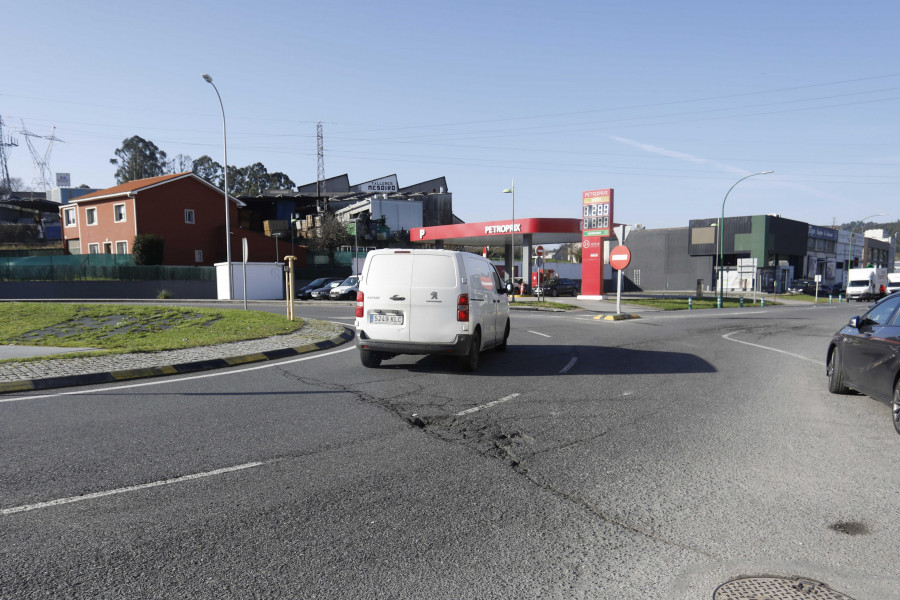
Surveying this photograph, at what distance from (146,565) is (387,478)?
1805mm

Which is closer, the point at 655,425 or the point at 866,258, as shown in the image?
the point at 655,425

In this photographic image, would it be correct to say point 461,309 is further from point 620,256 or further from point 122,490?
point 620,256

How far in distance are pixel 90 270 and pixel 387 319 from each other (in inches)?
1489

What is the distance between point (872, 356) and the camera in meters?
6.84

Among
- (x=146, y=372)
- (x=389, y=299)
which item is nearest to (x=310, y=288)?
(x=146, y=372)

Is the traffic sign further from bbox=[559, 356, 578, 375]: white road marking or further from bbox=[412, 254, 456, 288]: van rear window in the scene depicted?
bbox=[412, 254, 456, 288]: van rear window

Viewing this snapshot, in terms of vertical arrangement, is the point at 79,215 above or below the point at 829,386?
above

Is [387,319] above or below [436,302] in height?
below

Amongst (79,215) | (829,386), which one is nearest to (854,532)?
(829,386)

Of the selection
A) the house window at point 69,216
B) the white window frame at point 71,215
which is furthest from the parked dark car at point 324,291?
the house window at point 69,216

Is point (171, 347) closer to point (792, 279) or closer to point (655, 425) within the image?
point (655, 425)

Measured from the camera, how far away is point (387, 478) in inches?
181

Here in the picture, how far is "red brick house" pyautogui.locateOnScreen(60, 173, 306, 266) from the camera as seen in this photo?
45062mm

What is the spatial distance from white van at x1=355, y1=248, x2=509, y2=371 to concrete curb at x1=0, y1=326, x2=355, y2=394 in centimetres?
251
